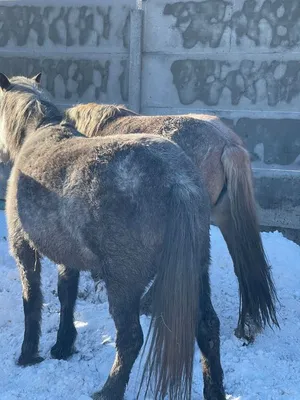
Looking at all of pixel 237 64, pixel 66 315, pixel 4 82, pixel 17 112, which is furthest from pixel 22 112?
pixel 237 64

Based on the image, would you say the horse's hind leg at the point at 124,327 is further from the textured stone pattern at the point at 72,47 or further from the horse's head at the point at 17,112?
the textured stone pattern at the point at 72,47

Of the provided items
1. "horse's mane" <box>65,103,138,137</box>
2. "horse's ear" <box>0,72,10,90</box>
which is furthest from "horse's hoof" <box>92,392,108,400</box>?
"horse's ear" <box>0,72,10,90</box>

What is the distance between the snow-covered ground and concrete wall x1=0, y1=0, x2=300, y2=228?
1198 mm

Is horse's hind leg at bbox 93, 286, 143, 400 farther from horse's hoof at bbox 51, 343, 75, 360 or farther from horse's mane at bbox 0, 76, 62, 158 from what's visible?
horse's mane at bbox 0, 76, 62, 158

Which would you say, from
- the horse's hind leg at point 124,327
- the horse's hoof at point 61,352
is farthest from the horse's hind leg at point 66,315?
the horse's hind leg at point 124,327

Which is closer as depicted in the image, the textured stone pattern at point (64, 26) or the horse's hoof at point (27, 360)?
the horse's hoof at point (27, 360)

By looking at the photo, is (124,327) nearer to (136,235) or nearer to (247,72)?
(136,235)

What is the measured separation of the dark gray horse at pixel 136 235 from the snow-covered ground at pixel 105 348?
38 centimetres

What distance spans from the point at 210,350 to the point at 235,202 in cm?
132

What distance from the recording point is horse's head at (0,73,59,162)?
14.1 ft

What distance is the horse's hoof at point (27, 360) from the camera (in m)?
4.02

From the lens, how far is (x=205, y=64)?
6457 mm

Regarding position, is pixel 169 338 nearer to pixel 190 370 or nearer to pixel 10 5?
pixel 190 370

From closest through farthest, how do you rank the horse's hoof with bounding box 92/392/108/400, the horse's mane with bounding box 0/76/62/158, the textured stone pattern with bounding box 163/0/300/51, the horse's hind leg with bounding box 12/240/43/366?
1. the horse's hoof with bounding box 92/392/108/400
2. the horse's hind leg with bounding box 12/240/43/366
3. the horse's mane with bounding box 0/76/62/158
4. the textured stone pattern with bounding box 163/0/300/51
